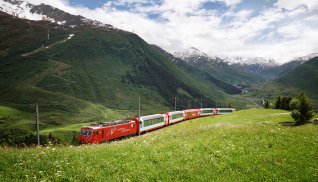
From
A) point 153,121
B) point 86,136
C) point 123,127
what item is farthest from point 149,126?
point 86,136

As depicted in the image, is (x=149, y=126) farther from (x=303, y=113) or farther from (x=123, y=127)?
(x=303, y=113)

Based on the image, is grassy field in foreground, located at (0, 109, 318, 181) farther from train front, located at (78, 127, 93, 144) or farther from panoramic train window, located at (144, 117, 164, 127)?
panoramic train window, located at (144, 117, 164, 127)

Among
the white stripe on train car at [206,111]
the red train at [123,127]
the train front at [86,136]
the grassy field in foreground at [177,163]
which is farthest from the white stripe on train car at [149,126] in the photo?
the grassy field in foreground at [177,163]

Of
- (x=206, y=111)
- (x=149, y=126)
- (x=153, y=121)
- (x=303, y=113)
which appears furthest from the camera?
(x=206, y=111)

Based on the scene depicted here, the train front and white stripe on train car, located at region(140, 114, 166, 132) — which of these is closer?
the train front

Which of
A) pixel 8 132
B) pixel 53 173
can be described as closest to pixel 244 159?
pixel 53 173

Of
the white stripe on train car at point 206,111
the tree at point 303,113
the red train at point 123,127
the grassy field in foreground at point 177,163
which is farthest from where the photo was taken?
the white stripe on train car at point 206,111

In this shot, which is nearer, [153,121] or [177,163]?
[177,163]

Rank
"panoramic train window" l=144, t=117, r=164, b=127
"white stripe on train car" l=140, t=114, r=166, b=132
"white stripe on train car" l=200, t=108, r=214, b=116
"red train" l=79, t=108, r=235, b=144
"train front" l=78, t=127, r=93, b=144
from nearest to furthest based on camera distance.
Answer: "train front" l=78, t=127, r=93, b=144 < "red train" l=79, t=108, r=235, b=144 < "white stripe on train car" l=140, t=114, r=166, b=132 < "panoramic train window" l=144, t=117, r=164, b=127 < "white stripe on train car" l=200, t=108, r=214, b=116

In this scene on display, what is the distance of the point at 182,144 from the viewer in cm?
1906

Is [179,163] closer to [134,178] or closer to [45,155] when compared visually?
[134,178]

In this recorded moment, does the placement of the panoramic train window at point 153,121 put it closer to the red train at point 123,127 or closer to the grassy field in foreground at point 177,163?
the red train at point 123,127

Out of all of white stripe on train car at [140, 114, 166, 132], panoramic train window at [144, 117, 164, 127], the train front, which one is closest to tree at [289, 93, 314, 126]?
white stripe on train car at [140, 114, 166, 132]

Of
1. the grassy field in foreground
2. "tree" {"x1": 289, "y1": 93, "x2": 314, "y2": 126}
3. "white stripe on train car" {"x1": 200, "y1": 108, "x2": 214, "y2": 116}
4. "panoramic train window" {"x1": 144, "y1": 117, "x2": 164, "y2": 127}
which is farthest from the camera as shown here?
"white stripe on train car" {"x1": 200, "y1": 108, "x2": 214, "y2": 116}
